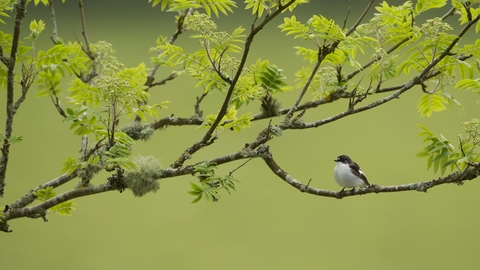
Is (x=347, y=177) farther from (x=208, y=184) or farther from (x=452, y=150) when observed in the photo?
(x=208, y=184)

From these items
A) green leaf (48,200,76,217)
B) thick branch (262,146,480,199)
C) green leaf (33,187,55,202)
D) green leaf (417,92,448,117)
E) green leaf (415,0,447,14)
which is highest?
green leaf (415,0,447,14)

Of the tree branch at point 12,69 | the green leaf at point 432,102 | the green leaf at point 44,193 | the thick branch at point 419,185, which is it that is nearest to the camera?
the thick branch at point 419,185

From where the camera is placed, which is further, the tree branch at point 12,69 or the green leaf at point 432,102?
the green leaf at point 432,102

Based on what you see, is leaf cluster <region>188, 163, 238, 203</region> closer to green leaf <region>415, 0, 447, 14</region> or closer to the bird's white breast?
the bird's white breast

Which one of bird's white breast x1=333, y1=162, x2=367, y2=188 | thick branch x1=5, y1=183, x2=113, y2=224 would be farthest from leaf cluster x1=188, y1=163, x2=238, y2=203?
bird's white breast x1=333, y1=162, x2=367, y2=188

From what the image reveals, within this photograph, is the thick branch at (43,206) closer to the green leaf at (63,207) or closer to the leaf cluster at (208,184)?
the green leaf at (63,207)

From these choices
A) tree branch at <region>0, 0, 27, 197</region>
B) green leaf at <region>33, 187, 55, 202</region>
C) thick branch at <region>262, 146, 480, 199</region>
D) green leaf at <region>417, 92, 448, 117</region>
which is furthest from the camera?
green leaf at <region>417, 92, 448, 117</region>

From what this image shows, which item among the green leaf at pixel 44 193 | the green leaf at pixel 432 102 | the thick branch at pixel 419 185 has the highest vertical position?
the green leaf at pixel 432 102

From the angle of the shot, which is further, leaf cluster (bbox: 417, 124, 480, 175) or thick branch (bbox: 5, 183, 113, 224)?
thick branch (bbox: 5, 183, 113, 224)

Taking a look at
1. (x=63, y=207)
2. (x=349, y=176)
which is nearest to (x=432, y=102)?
(x=349, y=176)

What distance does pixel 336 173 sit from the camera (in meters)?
1.96

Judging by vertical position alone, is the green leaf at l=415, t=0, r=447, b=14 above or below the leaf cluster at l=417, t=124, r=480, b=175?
above

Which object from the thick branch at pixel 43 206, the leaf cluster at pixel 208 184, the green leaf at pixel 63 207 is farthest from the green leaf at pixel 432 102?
the green leaf at pixel 63 207

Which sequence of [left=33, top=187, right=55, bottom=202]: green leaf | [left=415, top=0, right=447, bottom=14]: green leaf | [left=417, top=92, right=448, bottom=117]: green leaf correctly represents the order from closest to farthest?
[left=415, top=0, right=447, bottom=14]: green leaf
[left=33, top=187, right=55, bottom=202]: green leaf
[left=417, top=92, right=448, bottom=117]: green leaf
